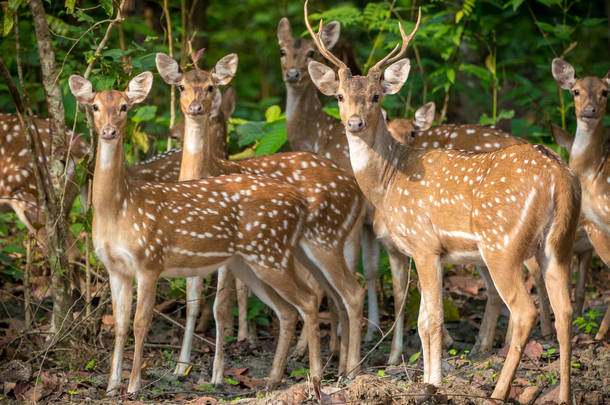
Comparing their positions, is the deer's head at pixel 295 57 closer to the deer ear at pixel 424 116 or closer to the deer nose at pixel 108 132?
the deer ear at pixel 424 116

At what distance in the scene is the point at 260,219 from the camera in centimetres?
649

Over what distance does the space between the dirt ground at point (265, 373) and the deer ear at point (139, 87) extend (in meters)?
1.76

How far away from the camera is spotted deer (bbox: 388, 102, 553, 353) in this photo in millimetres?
7258

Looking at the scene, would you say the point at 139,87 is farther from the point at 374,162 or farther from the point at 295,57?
the point at 295,57

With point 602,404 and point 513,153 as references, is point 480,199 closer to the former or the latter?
point 513,153

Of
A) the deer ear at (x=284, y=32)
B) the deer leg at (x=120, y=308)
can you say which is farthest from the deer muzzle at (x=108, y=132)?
the deer ear at (x=284, y=32)

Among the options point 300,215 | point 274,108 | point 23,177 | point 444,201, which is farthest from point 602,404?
point 23,177

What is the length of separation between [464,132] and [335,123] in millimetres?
1424

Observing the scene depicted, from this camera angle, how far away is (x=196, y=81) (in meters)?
7.14

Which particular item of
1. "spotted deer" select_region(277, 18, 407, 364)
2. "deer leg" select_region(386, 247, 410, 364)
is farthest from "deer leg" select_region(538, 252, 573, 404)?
"spotted deer" select_region(277, 18, 407, 364)

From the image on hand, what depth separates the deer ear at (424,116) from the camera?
7797 mm

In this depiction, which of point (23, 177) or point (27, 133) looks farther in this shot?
point (23, 177)

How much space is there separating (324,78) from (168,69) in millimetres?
1306

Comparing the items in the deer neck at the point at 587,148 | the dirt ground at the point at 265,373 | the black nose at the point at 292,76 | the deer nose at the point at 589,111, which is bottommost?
the dirt ground at the point at 265,373
